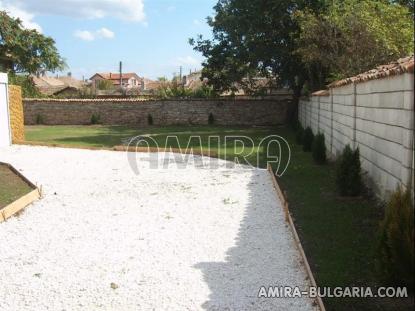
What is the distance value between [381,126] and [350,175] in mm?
1307

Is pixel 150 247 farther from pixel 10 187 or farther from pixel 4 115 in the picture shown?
pixel 4 115

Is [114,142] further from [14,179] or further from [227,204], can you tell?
[227,204]

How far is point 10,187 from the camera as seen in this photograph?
927 centimetres

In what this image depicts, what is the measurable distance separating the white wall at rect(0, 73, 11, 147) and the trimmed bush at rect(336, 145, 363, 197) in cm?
1267

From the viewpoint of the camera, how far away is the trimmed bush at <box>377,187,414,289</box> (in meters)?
3.55

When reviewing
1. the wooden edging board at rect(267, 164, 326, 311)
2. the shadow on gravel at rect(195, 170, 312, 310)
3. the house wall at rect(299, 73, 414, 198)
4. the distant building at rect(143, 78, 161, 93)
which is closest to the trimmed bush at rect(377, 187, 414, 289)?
the wooden edging board at rect(267, 164, 326, 311)

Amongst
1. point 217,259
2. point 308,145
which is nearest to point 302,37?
point 308,145

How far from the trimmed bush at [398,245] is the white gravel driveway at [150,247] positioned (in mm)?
736

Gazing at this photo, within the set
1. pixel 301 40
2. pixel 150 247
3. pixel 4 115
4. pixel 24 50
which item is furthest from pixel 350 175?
pixel 24 50

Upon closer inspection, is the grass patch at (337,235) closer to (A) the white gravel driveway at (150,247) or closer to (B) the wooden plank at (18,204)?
(A) the white gravel driveway at (150,247)

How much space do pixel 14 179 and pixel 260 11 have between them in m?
17.0

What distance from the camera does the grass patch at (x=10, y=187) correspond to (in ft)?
27.0

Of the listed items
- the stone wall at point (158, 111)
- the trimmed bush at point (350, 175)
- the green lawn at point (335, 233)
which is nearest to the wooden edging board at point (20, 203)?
the green lawn at point (335, 233)

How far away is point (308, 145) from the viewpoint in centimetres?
1473
